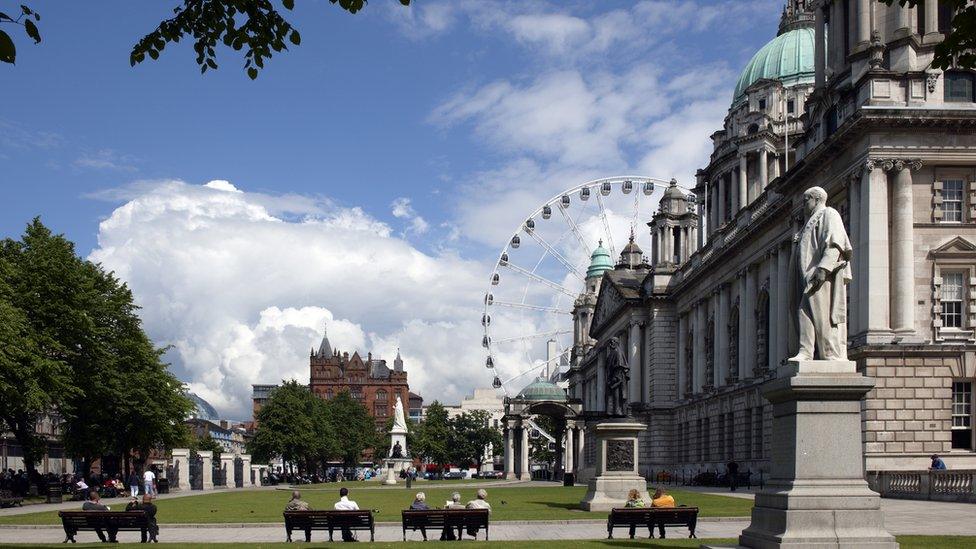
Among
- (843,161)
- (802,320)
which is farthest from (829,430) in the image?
(843,161)

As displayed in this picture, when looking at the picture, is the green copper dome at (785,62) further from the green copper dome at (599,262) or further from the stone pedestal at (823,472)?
the stone pedestal at (823,472)

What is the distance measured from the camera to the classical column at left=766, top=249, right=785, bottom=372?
5912 centimetres

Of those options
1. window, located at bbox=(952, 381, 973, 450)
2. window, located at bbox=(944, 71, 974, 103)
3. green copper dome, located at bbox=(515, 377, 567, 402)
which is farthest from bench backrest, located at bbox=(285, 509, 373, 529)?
green copper dome, located at bbox=(515, 377, 567, 402)

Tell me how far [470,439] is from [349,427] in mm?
23252

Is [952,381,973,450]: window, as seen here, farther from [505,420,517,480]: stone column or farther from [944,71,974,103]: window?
[505,420,517,480]: stone column

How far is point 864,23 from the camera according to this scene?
168 ft

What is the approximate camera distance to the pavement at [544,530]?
2596 centimetres

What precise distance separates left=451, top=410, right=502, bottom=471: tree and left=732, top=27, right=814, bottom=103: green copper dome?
8344 cm

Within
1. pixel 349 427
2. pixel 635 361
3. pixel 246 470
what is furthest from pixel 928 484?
pixel 349 427

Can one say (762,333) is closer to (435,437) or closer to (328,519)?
(328,519)

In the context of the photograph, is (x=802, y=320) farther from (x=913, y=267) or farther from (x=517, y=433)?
(x=517, y=433)

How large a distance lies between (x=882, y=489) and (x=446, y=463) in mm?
133941

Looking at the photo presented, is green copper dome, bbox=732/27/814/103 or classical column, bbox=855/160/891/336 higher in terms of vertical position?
green copper dome, bbox=732/27/814/103

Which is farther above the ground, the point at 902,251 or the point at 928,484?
the point at 902,251
